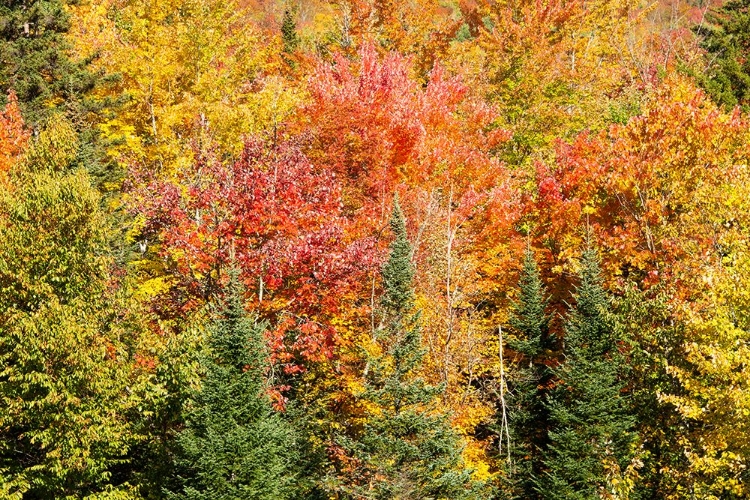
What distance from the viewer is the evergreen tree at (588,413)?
2309cm

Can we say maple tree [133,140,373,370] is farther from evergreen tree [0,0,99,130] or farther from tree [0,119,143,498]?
evergreen tree [0,0,99,130]

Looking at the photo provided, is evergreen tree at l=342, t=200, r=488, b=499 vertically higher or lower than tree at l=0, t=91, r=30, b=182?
lower

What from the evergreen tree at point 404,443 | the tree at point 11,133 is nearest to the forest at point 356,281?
the evergreen tree at point 404,443

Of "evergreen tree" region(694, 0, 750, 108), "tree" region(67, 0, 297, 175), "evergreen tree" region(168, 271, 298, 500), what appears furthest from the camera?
"evergreen tree" region(694, 0, 750, 108)

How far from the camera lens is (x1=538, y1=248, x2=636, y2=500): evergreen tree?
23094 millimetres

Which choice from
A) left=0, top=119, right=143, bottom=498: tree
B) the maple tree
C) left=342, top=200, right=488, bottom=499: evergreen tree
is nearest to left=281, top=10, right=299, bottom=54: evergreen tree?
the maple tree

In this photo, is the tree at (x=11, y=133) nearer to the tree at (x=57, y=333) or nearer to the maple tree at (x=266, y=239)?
the maple tree at (x=266, y=239)

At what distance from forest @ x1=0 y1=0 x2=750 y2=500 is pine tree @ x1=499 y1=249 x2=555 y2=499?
13 centimetres

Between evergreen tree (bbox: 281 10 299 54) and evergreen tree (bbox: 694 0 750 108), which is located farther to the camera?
evergreen tree (bbox: 281 10 299 54)

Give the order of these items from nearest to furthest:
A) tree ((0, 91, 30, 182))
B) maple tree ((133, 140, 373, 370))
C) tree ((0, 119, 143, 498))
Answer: tree ((0, 119, 143, 498)) → maple tree ((133, 140, 373, 370)) → tree ((0, 91, 30, 182))

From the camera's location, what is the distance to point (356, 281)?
26297 millimetres

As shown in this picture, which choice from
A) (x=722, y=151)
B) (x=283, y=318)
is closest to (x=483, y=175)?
(x=722, y=151)

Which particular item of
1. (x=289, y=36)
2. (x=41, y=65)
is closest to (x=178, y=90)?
(x=41, y=65)

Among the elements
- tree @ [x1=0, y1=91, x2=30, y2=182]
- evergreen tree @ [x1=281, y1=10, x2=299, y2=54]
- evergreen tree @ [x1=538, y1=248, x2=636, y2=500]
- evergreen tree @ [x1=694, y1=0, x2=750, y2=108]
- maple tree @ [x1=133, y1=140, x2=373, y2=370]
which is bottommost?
evergreen tree @ [x1=538, y1=248, x2=636, y2=500]
